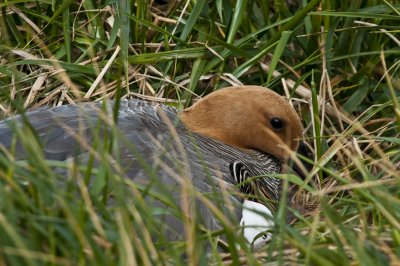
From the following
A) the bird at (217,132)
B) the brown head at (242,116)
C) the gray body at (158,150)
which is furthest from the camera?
the brown head at (242,116)

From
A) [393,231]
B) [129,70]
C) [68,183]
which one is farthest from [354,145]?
[68,183]

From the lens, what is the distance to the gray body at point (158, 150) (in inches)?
131

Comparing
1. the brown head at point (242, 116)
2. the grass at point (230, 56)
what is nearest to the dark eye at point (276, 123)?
the brown head at point (242, 116)

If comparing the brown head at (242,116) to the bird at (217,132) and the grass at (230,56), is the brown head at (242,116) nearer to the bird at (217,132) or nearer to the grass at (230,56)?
the bird at (217,132)

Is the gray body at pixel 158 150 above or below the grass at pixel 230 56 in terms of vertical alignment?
below

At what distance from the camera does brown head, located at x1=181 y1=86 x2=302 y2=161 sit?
4.35 metres

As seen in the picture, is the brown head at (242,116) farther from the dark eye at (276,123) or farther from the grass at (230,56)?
the grass at (230,56)

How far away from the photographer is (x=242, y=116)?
14.4ft

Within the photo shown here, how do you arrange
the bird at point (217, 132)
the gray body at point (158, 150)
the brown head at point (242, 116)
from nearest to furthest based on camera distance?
the gray body at point (158, 150), the bird at point (217, 132), the brown head at point (242, 116)

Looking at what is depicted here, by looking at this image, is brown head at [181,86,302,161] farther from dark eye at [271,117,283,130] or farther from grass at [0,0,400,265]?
grass at [0,0,400,265]

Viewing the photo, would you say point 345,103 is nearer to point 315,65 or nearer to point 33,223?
point 315,65

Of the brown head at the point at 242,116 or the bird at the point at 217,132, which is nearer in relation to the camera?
the bird at the point at 217,132

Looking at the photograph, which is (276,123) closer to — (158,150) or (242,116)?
(242,116)

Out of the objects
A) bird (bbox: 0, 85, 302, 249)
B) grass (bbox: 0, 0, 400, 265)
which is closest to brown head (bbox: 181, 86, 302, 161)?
bird (bbox: 0, 85, 302, 249)
